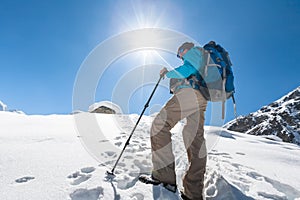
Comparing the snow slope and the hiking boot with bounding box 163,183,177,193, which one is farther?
the hiking boot with bounding box 163,183,177,193

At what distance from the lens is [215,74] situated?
134 inches

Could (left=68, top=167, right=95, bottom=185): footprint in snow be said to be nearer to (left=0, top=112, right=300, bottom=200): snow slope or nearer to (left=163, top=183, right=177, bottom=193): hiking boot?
(left=0, top=112, right=300, bottom=200): snow slope

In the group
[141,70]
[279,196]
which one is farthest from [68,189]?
[141,70]

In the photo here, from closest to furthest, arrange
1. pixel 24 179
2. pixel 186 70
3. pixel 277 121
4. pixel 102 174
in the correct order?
pixel 24 179, pixel 186 70, pixel 102 174, pixel 277 121

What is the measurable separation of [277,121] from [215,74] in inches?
6309

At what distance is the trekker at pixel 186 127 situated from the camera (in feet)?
11.0

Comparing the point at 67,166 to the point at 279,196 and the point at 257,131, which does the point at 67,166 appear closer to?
the point at 279,196

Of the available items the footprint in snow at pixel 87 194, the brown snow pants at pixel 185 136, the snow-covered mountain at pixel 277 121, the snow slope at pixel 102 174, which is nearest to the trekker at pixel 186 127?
the brown snow pants at pixel 185 136

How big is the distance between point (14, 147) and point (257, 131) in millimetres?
145118

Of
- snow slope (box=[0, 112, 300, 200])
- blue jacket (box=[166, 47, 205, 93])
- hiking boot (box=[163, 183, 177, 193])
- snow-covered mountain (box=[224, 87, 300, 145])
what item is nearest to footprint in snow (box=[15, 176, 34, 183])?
snow slope (box=[0, 112, 300, 200])

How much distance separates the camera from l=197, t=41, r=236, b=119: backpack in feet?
11.1

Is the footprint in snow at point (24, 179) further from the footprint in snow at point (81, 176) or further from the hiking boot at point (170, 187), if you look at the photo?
the hiking boot at point (170, 187)

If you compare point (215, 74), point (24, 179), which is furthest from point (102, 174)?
point (215, 74)

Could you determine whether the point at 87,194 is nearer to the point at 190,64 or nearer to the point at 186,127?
the point at 186,127
